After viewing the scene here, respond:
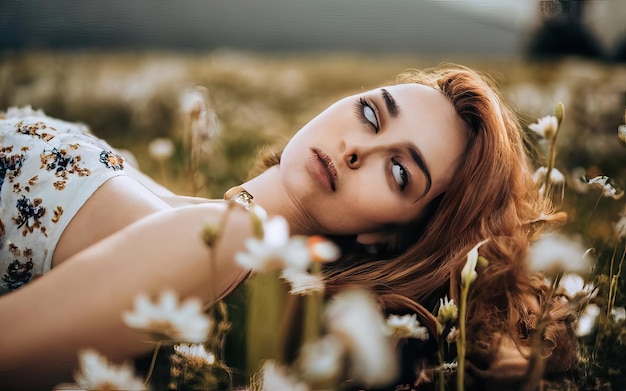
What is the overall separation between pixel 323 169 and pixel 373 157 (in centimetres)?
8

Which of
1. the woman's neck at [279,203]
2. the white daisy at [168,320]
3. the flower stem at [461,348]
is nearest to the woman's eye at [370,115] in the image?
the woman's neck at [279,203]

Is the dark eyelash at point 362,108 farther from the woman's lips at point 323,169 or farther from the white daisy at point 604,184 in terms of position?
the white daisy at point 604,184

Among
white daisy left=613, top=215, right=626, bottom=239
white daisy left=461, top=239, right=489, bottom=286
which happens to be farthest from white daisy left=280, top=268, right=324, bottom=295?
white daisy left=613, top=215, right=626, bottom=239

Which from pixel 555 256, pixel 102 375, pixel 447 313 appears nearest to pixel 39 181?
pixel 102 375

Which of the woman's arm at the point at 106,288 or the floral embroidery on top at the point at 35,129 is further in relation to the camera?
the floral embroidery on top at the point at 35,129

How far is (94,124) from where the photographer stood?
1.18 metres

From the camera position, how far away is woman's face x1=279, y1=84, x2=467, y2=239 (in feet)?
3.45

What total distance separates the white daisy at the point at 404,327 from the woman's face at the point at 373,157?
0.52 feet

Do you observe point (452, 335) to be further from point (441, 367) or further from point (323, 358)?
point (323, 358)

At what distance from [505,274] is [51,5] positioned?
2.76 feet

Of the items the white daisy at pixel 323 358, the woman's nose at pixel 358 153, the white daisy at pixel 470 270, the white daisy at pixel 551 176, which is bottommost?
the white daisy at pixel 323 358

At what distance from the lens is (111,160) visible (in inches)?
44.4

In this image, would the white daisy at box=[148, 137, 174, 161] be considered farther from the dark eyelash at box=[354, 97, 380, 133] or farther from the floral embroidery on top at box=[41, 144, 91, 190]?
Result: the dark eyelash at box=[354, 97, 380, 133]

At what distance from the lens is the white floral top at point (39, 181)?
1.04 meters
